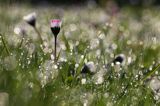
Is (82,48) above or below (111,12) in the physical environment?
above

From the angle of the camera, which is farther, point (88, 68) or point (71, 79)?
point (88, 68)

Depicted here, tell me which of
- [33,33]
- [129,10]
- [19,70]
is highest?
[19,70]

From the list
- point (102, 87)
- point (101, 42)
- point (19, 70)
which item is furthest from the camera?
point (101, 42)

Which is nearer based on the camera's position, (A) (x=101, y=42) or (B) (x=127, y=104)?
(B) (x=127, y=104)

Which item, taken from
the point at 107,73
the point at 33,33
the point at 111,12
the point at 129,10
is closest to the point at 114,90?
the point at 107,73

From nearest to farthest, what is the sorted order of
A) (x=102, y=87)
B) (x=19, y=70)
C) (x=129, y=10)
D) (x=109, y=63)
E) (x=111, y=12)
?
(x=19, y=70), (x=102, y=87), (x=109, y=63), (x=111, y=12), (x=129, y=10)

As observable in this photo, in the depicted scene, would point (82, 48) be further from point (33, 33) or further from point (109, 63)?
point (33, 33)

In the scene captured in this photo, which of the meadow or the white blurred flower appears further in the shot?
the white blurred flower

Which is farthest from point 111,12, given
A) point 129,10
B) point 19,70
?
point 19,70

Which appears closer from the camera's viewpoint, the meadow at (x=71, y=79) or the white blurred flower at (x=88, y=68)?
the meadow at (x=71, y=79)
